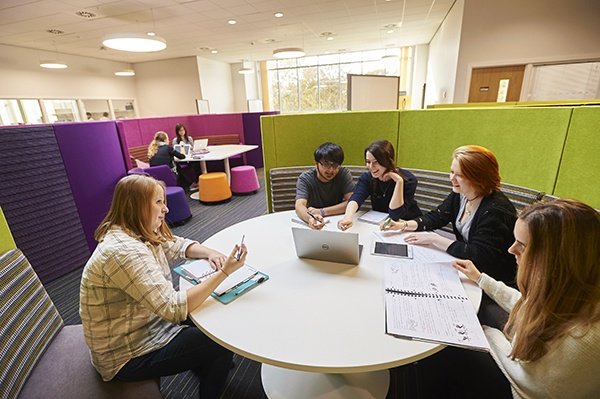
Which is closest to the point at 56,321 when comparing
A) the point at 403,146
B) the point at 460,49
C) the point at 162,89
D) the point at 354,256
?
the point at 354,256

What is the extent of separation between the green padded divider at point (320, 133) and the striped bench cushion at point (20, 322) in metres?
1.74

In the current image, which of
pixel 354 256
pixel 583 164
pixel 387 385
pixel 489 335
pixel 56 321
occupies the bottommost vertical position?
pixel 387 385

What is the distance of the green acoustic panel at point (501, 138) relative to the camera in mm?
1511

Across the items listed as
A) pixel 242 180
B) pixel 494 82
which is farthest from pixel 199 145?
pixel 494 82

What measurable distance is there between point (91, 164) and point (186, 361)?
2439 mm

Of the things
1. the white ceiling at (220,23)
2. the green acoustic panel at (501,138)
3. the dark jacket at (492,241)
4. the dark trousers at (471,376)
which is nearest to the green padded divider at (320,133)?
the green acoustic panel at (501,138)

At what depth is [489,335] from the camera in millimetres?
913

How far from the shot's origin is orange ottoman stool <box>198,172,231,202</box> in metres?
4.41

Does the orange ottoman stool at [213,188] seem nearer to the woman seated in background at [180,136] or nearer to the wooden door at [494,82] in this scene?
the woman seated in background at [180,136]

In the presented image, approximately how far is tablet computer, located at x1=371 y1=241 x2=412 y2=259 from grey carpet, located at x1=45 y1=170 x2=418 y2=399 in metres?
0.70

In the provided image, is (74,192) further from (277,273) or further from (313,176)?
(277,273)

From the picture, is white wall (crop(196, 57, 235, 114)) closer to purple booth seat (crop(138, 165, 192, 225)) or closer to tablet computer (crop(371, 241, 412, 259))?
purple booth seat (crop(138, 165, 192, 225))

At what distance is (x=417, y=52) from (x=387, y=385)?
10.5 m

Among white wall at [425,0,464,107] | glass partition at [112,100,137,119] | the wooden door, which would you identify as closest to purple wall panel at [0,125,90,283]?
white wall at [425,0,464,107]
